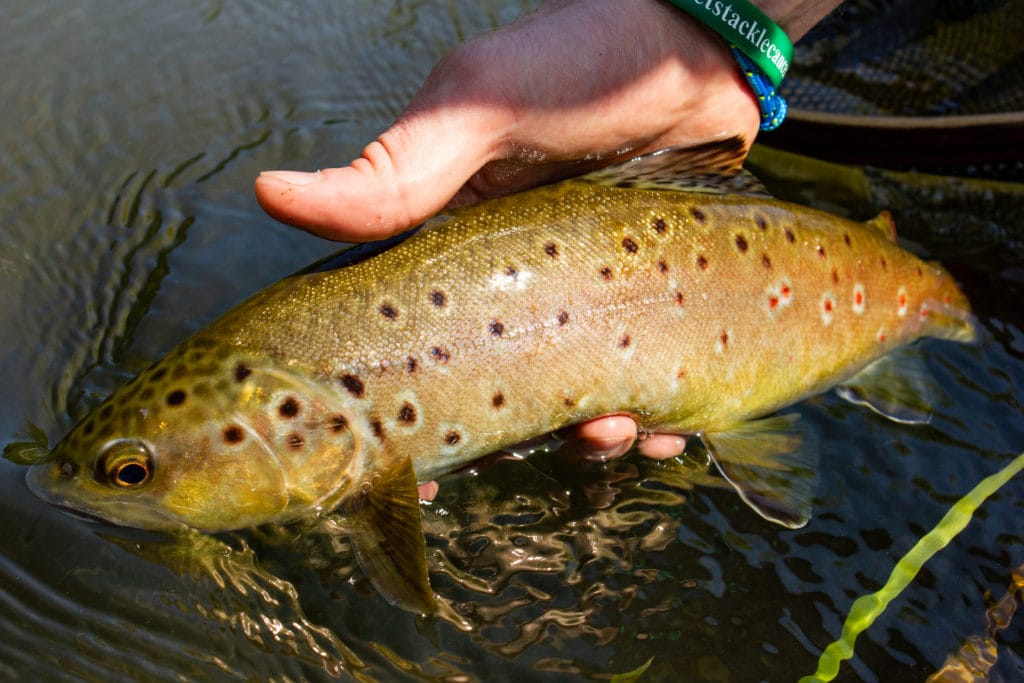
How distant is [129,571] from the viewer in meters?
2.93

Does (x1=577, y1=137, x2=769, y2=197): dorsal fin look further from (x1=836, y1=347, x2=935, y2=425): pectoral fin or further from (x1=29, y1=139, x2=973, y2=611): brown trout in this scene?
(x1=836, y1=347, x2=935, y2=425): pectoral fin

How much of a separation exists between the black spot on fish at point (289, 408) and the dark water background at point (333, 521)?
0.62 m

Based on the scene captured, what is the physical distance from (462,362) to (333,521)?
0.84 meters

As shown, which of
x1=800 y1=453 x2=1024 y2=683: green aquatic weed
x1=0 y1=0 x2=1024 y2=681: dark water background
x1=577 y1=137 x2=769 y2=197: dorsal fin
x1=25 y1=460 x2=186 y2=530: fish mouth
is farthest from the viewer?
x1=577 y1=137 x2=769 y2=197: dorsal fin

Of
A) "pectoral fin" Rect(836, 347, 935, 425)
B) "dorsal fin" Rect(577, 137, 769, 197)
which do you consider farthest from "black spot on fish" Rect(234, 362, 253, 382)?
"pectoral fin" Rect(836, 347, 935, 425)

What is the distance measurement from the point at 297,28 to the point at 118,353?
2.89m

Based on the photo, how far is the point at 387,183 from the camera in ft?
9.16

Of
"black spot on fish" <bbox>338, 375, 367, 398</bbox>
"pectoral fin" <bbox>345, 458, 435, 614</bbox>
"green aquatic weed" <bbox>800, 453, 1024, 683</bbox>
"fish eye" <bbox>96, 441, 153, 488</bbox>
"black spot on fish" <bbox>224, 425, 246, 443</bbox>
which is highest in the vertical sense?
"black spot on fish" <bbox>338, 375, 367, 398</bbox>

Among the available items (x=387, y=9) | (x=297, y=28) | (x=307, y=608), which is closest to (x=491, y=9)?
(x=387, y=9)

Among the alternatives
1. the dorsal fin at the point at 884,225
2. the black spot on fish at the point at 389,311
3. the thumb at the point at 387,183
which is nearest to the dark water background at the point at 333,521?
the dorsal fin at the point at 884,225

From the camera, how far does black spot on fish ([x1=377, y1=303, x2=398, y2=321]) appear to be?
279 cm

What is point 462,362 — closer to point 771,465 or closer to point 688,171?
point 688,171

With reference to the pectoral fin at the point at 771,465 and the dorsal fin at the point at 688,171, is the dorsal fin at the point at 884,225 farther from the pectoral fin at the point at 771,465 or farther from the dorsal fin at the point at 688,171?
the pectoral fin at the point at 771,465

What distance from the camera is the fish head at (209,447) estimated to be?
271 centimetres
